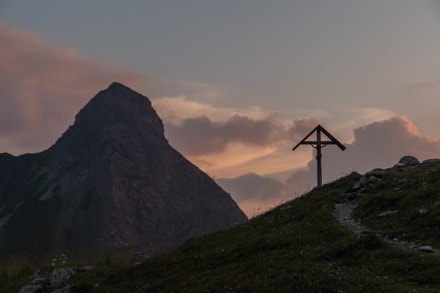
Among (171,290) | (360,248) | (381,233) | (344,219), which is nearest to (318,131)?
(344,219)

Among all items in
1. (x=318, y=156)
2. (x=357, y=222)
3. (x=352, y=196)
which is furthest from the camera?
(x=318, y=156)

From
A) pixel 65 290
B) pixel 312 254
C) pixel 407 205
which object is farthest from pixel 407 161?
pixel 65 290

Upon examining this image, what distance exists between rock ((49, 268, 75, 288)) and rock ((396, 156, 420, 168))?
30.5 meters

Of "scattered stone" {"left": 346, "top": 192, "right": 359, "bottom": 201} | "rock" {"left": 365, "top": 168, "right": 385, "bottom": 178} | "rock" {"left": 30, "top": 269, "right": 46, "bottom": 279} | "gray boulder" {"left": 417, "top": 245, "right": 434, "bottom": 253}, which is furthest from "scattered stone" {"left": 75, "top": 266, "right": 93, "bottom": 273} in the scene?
"gray boulder" {"left": 417, "top": 245, "right": 434, "bottom": 253}

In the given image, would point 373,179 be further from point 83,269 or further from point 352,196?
point 83,269

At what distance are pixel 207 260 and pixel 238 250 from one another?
2.01 m

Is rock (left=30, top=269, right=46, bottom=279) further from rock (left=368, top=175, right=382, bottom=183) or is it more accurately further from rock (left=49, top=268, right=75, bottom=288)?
rock (left=368, top=175, right=382, bottom=183)

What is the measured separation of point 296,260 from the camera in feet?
86.1

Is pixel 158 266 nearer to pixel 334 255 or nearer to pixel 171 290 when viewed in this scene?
pixel 171 290

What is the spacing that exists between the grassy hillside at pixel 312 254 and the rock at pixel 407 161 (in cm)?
459

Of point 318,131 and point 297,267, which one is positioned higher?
point 318,131

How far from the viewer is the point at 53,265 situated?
4503 centimetres

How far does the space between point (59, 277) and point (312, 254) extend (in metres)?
19.5

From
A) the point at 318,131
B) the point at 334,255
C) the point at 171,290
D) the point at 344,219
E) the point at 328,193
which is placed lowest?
the point at 171,290
